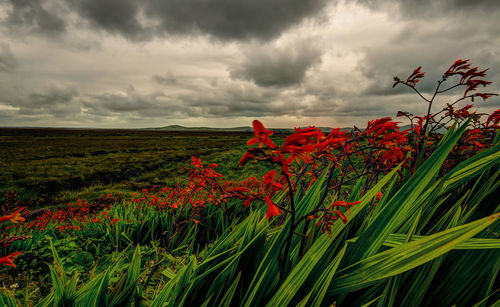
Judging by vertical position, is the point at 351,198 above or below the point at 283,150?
below

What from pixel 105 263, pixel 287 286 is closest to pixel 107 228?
pixel 105 263

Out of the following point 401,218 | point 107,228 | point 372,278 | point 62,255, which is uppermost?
point 401,218

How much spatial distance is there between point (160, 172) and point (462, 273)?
18.2m

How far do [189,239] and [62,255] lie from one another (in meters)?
1.65

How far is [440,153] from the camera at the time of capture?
0.77 metres

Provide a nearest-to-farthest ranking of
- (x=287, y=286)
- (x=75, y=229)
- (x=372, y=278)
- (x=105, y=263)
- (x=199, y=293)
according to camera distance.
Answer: (x=372, y=278), (x=287, y=286), (x=199, y=293), (x=105, y=263), (x=75, y=229)

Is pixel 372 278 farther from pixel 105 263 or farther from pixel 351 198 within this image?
pixel 105 263

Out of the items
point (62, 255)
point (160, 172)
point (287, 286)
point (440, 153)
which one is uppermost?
point (440, 153)

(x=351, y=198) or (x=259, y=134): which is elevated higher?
(x=259, y=134)

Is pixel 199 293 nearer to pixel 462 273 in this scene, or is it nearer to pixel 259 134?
pixel 259 134

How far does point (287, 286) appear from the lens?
743mm

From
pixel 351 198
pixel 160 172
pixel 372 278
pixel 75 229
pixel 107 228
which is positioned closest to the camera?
pixel 372 278

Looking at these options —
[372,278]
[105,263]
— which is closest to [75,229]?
[105,263]

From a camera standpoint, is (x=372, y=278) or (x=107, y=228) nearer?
(x=372, y=278)
